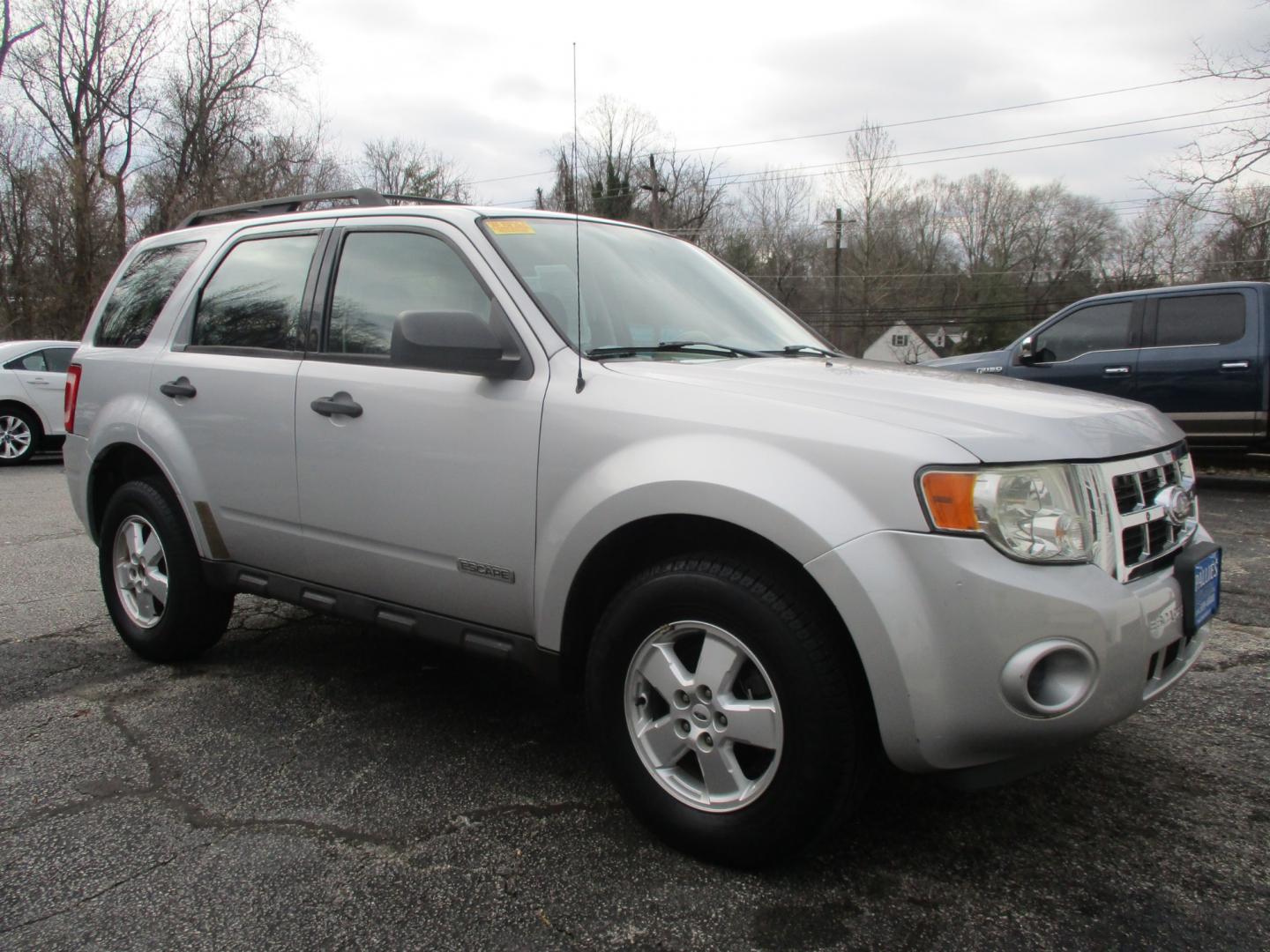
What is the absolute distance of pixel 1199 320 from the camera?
29.5ft

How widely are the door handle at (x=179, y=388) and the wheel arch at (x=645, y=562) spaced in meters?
1.96

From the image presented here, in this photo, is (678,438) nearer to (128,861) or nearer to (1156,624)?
(1156,624)

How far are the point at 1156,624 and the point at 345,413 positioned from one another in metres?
2.37

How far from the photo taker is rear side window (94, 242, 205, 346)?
408cm

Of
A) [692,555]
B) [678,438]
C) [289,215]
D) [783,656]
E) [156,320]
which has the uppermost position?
[289,215]

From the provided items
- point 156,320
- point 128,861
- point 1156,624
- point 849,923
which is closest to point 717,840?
point 849,923

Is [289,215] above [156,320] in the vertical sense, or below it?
above

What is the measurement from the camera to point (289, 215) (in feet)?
12.3

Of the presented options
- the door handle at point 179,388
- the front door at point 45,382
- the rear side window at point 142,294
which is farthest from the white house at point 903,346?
the door handle at point 179,388

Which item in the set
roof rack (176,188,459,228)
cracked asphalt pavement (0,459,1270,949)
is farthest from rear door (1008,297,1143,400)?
roof rack (176,188,459,228)

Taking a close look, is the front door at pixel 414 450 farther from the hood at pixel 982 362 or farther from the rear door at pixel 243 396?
the hood at pixel 982 362

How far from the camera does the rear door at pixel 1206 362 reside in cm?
870

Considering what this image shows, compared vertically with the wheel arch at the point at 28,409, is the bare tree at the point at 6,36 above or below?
above

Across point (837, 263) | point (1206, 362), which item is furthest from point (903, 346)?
point (1206, 362)
